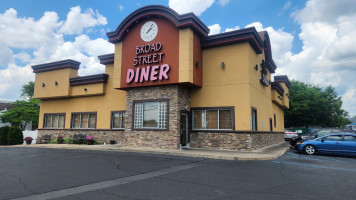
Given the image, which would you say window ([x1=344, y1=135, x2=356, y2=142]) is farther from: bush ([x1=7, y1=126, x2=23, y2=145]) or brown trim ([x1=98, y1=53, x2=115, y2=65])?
bush ([x1=7, y1=126, x2=23, y2=145])

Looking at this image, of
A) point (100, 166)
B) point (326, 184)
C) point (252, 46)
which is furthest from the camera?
point (252, 46)

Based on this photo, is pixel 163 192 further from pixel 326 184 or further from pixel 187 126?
pixel 187 126

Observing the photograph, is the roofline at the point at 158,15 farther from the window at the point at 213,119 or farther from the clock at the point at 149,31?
the window at the point at 213,119

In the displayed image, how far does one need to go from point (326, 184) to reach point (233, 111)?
8.43 m

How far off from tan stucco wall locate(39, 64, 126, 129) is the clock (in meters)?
5.45

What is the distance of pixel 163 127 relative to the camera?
15.8m

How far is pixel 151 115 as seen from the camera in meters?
16.5

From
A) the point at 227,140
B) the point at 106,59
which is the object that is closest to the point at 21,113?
the point at 106,59

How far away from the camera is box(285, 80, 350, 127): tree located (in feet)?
152

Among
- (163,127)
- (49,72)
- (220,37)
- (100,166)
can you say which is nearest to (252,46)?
(220,37)

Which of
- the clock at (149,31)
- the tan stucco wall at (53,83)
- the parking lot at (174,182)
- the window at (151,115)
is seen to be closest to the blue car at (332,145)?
the parking lot at (174,182)

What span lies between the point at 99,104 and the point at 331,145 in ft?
58.6

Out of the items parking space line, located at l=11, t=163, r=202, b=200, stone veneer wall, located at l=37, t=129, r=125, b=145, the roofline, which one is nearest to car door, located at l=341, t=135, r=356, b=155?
parking space line, located at l=11, t=163, r=202, b=200

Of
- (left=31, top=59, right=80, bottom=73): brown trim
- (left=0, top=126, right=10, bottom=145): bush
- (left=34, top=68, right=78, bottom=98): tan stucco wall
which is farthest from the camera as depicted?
(left=0, top=126, right=10, bottom=145): bush
